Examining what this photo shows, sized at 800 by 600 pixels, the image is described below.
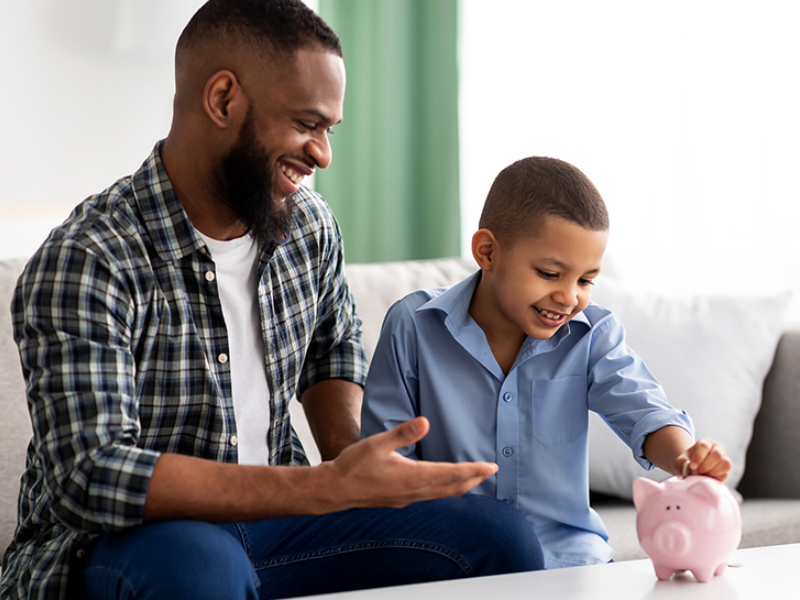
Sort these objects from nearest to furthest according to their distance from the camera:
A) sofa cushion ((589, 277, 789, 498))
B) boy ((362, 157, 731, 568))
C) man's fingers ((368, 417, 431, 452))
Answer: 1. man's fingers ((368, 417, 431, 452))
2. boy ((362, 157, 731, 568))
3. sofa cushion ((589, 277, 789, 498))

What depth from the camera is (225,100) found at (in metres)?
1.09

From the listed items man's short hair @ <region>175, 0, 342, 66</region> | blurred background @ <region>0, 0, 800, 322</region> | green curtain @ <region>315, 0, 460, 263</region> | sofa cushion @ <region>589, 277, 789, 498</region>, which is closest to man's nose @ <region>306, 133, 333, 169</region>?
man's short hair @ <region>175, 0, 342, 66</region>

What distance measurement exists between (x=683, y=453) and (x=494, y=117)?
1717 millimetres

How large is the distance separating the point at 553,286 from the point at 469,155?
60.4 inches

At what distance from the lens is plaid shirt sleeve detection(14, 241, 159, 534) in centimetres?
88

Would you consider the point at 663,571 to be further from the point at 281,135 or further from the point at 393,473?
the point at 281,135

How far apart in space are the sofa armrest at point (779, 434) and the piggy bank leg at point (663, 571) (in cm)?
88

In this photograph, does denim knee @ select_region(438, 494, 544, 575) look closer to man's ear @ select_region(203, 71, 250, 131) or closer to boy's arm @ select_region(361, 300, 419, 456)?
boy's arm @ select_region(361, 300, 419, 456)

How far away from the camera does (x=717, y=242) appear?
6.51 ft

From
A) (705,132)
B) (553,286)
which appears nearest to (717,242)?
(705,132)

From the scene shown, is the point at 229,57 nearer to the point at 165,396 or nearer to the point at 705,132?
the point at 165,396

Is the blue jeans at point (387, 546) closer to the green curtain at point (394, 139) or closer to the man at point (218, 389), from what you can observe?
the man at point (218, 389)

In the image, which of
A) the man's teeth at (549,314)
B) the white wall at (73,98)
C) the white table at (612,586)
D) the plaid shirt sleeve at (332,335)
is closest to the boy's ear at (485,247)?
the man's teeth at (549,314)

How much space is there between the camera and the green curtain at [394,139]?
262 centimetres
